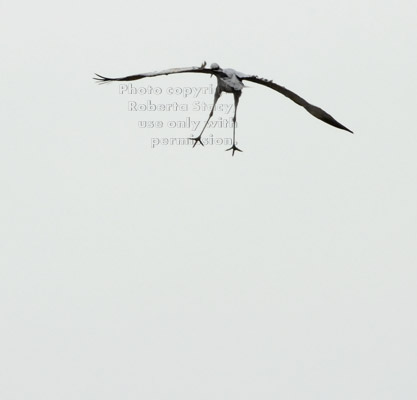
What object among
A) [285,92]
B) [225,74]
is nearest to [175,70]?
[225,74]

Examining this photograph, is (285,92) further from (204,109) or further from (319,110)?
(204,109)

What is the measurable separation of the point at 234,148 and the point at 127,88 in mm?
1070

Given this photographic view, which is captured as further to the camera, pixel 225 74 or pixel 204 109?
pixel 204 109

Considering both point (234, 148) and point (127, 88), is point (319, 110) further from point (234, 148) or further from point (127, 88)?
point (127, 88)

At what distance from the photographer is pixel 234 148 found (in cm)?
374

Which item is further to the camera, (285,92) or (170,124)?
(170,124)

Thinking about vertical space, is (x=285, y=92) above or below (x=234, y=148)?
above

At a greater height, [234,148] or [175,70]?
[175,70]

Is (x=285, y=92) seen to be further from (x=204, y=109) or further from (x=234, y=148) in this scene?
(x=204, y=109)

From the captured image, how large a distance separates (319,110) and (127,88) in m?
1.33

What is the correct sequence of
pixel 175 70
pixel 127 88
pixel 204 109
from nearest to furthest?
pixel 175 70 → pixel 204 109 → pixel 127 88

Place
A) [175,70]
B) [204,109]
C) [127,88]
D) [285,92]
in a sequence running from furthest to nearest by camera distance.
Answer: [127,88] < [204,109] < [285,92] < [175,70]

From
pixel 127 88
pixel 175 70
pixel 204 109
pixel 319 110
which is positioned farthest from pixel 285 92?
pixel 127 88

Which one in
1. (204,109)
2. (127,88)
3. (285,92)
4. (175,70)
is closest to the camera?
(175,70)
